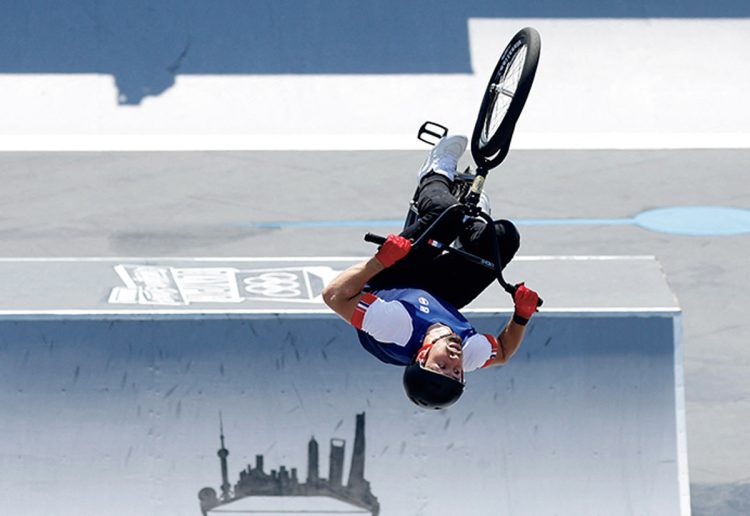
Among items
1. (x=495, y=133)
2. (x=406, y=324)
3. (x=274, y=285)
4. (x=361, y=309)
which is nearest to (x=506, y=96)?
(x=495, y=133)

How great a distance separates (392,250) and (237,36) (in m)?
15.3

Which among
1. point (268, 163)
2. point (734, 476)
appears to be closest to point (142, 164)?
point (268, 163)

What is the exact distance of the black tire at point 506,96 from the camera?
8195 millimetres

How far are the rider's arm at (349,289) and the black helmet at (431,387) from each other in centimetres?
51

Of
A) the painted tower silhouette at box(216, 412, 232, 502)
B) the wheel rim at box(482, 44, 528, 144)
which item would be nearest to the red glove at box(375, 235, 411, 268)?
the wheel rim at box(482, 44, 528, 144)

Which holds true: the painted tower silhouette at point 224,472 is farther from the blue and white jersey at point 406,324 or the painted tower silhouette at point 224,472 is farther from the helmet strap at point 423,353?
the helmet strap at point 423,353

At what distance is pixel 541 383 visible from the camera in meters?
10.3

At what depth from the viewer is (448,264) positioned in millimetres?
8266

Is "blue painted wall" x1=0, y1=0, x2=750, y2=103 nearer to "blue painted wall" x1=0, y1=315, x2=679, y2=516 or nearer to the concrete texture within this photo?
the concrete texture

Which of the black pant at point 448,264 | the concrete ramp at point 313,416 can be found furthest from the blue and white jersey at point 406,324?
the concrete ramp at point 313,416

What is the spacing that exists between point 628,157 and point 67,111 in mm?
8843

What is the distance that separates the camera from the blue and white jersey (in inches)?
303

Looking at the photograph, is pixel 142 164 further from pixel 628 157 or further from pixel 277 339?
pixel 277 339

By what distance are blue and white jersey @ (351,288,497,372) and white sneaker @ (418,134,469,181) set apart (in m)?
0.85
